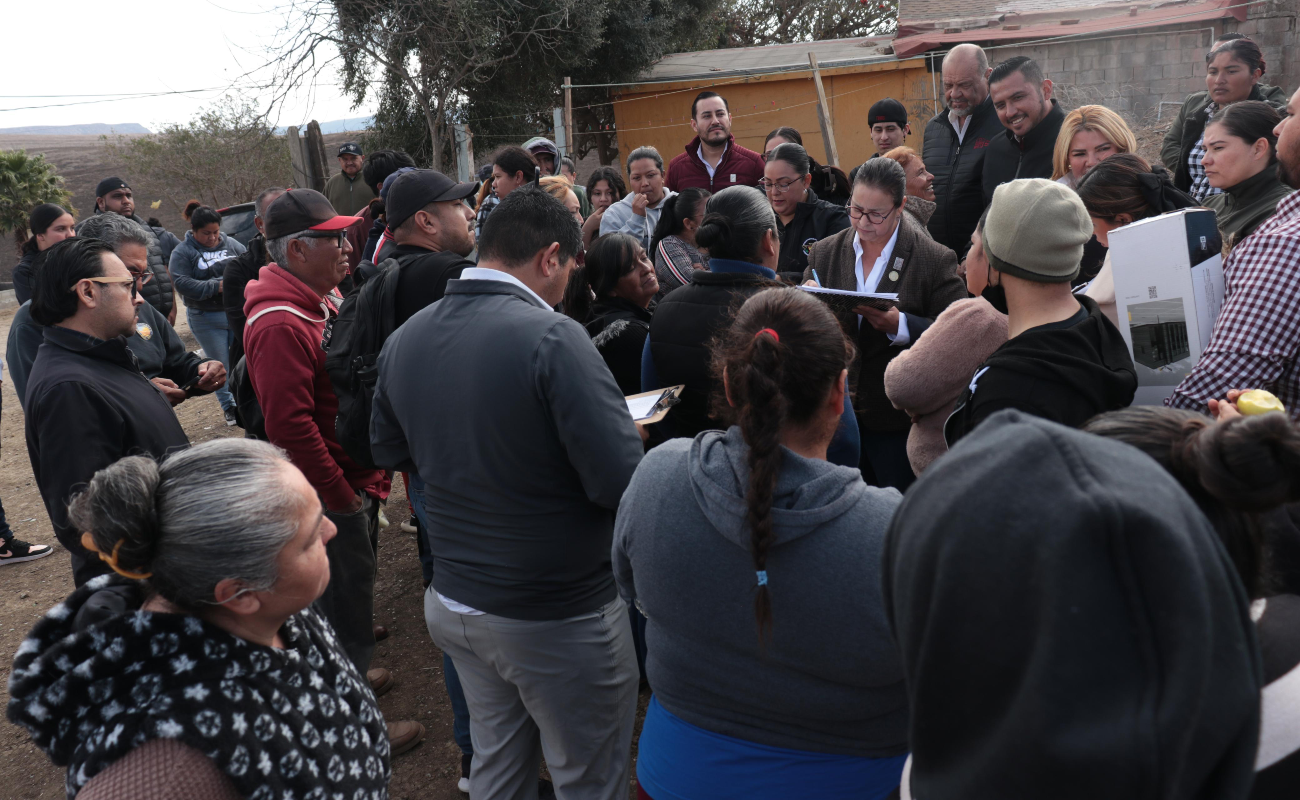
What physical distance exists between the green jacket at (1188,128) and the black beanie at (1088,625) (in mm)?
5103

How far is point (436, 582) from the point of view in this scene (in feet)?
8.01

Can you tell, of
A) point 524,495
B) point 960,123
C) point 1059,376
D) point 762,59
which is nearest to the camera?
point 1059,376

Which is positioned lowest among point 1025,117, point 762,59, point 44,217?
point 1025,117

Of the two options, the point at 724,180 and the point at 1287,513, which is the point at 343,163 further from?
the point at 1287,513

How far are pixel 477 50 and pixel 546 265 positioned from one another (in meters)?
11.9

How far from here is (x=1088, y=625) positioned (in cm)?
72

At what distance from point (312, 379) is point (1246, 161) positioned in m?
3.41

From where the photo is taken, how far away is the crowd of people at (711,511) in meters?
0.75

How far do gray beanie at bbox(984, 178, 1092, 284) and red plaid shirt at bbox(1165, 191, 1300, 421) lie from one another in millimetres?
397

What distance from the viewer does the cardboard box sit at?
7.25 feet

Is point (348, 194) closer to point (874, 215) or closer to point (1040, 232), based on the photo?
point (874, 215)

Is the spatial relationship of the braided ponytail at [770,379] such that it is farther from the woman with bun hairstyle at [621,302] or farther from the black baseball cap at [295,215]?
the black baseball cap at [295,215]

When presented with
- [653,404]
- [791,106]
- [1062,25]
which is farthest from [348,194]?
[1062,25]

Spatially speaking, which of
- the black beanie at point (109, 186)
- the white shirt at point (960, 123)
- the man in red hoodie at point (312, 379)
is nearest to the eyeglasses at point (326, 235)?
the man in red hoodie at point (312, 379)
